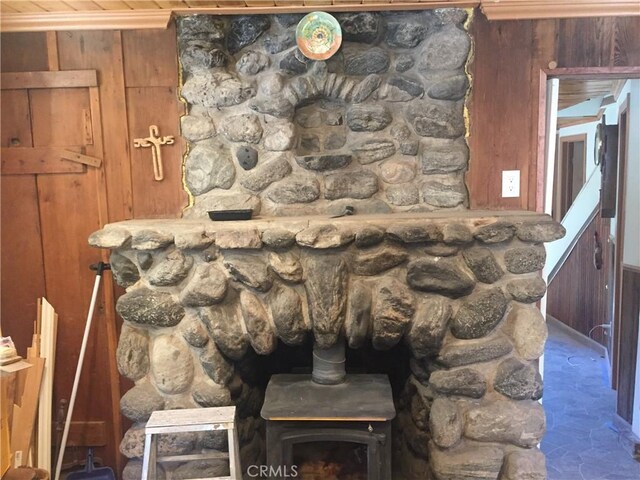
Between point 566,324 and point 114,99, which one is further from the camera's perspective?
point 566,324

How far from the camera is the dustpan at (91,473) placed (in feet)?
7.75

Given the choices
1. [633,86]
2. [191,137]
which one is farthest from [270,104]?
[633,86]

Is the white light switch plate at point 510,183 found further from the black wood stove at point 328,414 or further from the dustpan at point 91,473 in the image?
the dustpan at point 91,473

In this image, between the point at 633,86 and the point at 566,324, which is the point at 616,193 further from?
the point at 566,324

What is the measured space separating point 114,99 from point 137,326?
3.40 ft

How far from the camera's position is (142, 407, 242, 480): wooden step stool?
1.84 meters

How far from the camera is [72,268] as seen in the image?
2.41 meters

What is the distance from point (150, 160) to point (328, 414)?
4.49 ft

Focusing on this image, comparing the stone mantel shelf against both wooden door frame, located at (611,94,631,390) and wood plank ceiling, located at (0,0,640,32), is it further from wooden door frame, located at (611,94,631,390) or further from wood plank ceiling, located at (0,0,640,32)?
wooden door frame, located at (611,94,631,390)

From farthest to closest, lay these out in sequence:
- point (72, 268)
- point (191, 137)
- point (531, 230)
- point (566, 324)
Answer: point (566, 324) → point (72, 268) → point (191, 137) → point (531, 230)

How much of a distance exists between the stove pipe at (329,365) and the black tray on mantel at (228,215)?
61 centimetres

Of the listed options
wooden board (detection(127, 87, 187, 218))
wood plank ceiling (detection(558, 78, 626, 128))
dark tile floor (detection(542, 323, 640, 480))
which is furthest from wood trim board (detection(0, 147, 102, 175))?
dark tile floor (detection(542, 323, 640, 480))

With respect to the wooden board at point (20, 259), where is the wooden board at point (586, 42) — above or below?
above

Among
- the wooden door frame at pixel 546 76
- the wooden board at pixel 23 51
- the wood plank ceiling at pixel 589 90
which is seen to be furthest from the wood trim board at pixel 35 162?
the wood plank ceiling at pixel 589 90
